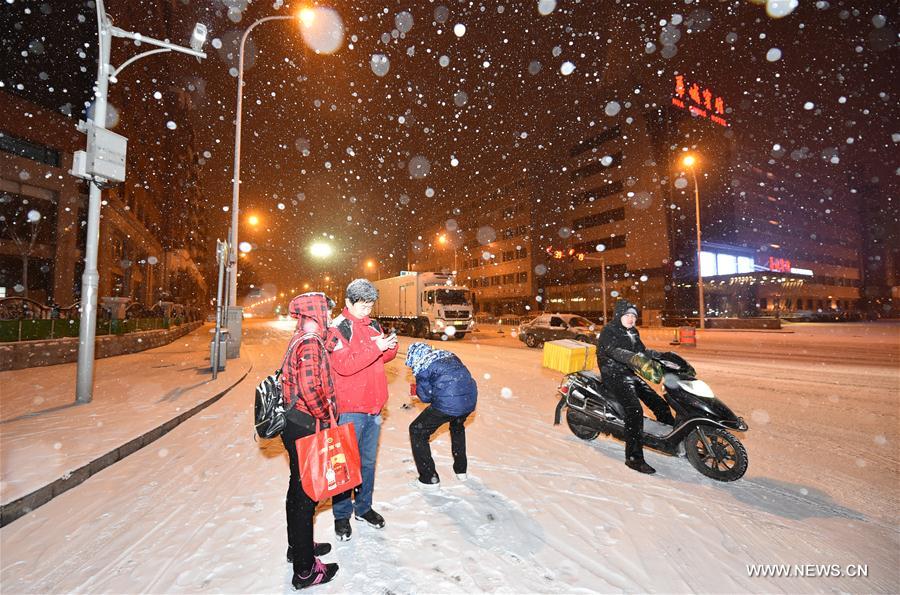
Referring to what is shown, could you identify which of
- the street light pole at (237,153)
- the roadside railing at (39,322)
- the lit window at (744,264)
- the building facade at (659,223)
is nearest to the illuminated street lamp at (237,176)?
the street light pole at (237,153)

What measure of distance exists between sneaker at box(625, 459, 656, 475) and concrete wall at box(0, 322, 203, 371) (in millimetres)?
15407

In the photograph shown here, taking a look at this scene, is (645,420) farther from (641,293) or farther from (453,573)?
(641,293)

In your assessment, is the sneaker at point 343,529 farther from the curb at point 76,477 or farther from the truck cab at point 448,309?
the truck cab at point 448,309

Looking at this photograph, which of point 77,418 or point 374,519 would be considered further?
point 77,418

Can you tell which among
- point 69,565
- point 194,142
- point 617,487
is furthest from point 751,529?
point 194,142

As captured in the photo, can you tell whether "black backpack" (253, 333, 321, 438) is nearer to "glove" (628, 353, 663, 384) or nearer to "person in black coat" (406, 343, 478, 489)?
A: "person in black coat" (406, 343, 478, 489)

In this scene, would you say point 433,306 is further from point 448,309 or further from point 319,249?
point 319,249

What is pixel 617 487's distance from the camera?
4191 millimetres

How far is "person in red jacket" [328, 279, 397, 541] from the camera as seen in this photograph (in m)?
2.90

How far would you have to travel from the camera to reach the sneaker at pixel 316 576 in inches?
102

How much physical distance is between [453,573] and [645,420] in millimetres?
3422

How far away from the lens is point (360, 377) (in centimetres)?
317

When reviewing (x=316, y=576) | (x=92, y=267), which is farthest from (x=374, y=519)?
(x=92, y=267)

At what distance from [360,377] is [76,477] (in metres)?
3.53
